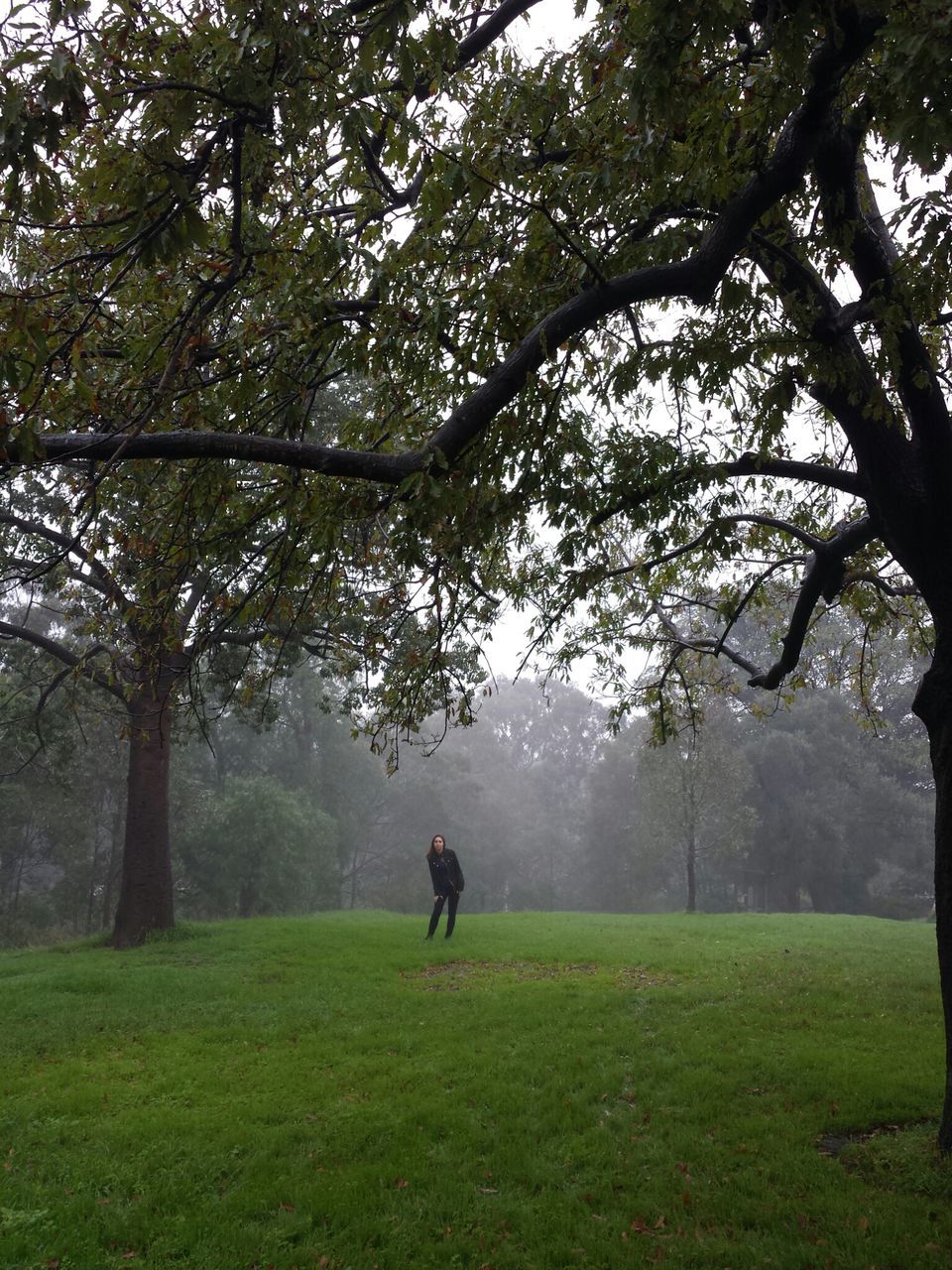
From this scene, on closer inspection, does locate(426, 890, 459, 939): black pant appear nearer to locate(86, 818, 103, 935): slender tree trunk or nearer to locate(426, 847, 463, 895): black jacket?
locate(426, 847, 463, 895): black jacket

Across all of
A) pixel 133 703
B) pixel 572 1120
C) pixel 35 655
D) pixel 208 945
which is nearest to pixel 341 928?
pixel 208 945

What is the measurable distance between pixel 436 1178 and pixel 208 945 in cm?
1028

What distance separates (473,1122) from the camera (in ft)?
18.9

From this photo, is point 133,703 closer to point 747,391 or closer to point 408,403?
point 408,403

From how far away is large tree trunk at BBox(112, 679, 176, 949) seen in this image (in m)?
15.4

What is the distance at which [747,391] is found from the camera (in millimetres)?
6855

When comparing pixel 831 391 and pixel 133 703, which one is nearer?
pixel 831 391

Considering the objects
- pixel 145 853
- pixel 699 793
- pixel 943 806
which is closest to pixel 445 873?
pixel 145 853

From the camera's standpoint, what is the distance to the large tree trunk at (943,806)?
537 cm

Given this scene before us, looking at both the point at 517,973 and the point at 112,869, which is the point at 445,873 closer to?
the point at 517,973

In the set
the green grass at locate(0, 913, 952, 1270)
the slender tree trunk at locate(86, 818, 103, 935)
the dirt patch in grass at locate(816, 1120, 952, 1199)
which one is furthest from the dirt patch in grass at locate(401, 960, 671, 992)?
the slender tree trunk at locate(86, 818, 103, 935)

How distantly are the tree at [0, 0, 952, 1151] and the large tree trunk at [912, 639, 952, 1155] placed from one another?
0.9 inches

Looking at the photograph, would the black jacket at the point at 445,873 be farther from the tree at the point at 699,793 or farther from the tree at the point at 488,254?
the tree at the point at 699,793

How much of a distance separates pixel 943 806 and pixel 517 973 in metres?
7.25
